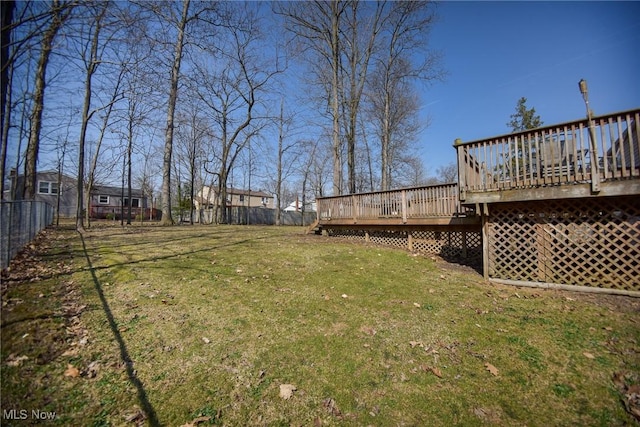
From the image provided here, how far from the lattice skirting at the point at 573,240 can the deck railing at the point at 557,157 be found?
1.71 ft

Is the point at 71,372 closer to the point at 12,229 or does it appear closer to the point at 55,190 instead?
the point at 12,229

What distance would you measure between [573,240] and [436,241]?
3485 millimetres

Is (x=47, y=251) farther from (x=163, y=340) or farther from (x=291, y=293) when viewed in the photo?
(x=291, y=293)

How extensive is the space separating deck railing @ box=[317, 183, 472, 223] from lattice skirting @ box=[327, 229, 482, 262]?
0.69m

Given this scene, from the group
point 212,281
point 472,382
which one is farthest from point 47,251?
point 472,382

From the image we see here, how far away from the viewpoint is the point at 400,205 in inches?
360

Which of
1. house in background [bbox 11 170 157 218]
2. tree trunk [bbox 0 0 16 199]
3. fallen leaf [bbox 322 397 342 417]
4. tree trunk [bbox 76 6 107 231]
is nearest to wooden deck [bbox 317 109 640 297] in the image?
fallen leaf [bbox 322 397 342 417]

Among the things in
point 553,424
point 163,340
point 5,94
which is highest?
point 5,94

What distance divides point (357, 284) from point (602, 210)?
4.95 meters

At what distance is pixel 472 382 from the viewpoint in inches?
115

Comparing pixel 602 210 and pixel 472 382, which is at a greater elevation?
pixel 602 210

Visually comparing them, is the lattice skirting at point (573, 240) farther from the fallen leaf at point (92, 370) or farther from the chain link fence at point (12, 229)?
the chain link fence at point (12, 229)

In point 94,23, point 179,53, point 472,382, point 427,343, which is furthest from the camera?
point 179,53

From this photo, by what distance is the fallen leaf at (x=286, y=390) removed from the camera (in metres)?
2.59
